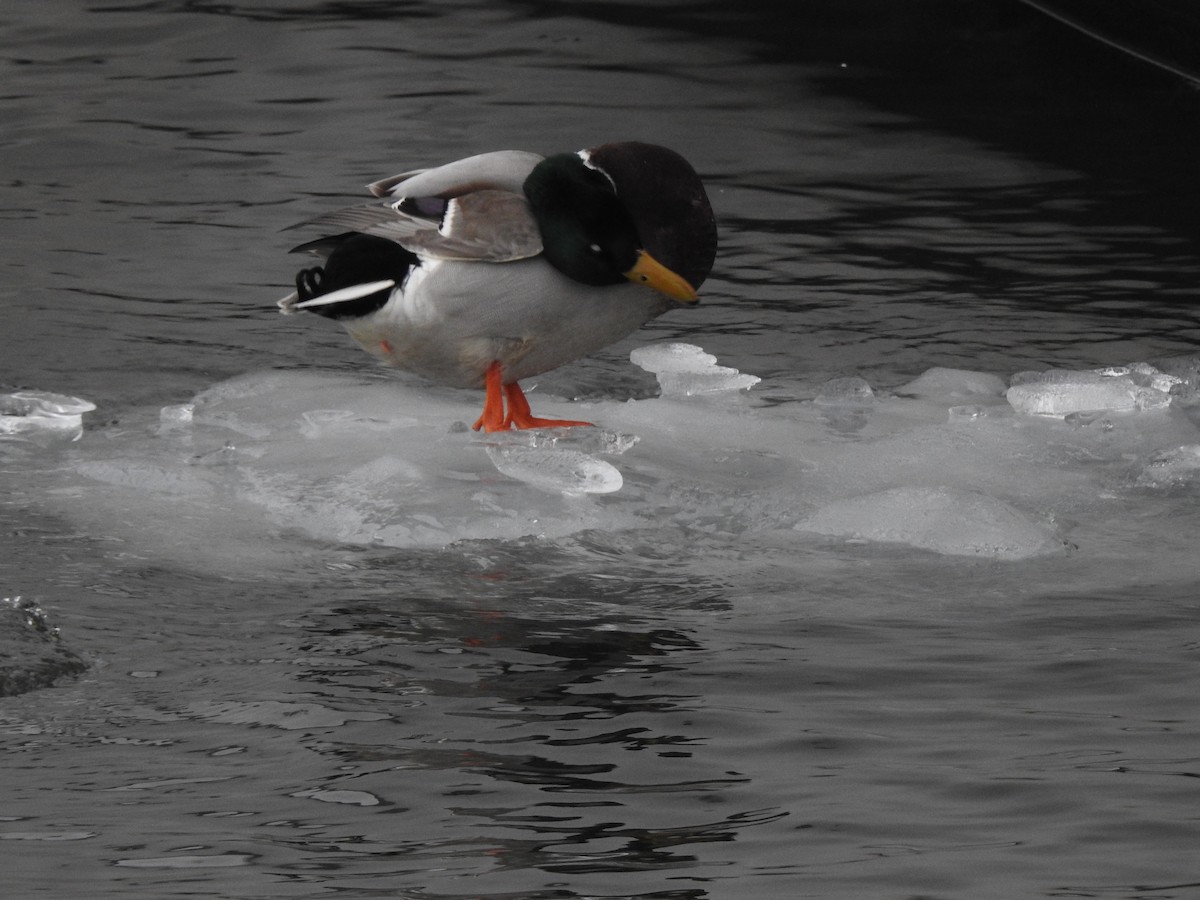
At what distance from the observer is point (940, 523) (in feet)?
13.9

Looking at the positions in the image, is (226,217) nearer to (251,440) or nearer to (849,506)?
(251,440)

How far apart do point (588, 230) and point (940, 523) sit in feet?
3.30

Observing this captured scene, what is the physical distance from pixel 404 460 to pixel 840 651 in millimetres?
1438

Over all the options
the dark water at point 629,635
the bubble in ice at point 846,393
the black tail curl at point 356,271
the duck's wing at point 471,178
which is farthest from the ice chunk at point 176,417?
the bubble in ice at point 846,393

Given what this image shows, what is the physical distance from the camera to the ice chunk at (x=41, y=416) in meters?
5.04

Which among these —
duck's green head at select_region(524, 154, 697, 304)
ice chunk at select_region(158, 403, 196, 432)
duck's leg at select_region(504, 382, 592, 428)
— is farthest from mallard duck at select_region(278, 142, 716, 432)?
ice chunk at select_region(158, 403, 196, 432)

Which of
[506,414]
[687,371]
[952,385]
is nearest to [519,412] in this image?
[506,414]

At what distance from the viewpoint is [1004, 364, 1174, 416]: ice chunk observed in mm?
5277

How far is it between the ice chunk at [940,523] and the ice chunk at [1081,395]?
1.02m

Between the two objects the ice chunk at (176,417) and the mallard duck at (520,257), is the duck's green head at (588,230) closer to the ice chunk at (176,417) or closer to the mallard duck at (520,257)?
the mallard duck at (520,257)

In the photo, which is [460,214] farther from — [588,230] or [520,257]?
[588,230]

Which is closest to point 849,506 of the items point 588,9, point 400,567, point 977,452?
point 977,452

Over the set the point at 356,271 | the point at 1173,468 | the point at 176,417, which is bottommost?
the point at 176,417

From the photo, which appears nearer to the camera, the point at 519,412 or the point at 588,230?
the point at 588,230
